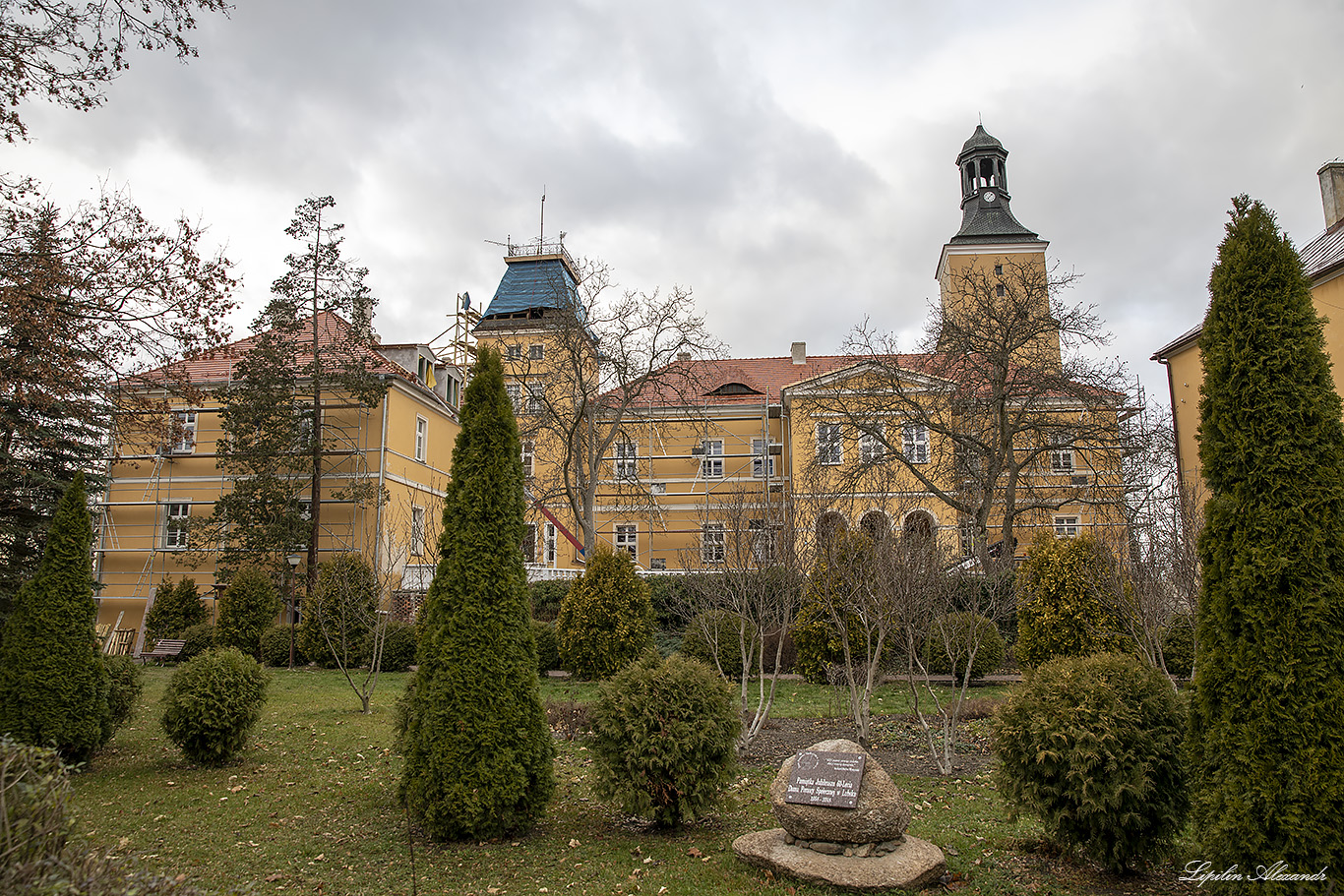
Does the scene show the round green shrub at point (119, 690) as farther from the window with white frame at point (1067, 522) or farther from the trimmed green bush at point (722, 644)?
the window with white frame at point (1067, 522)

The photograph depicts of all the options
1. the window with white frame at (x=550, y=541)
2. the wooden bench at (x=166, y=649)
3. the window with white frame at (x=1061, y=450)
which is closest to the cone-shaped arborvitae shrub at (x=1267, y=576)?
the window with white frame at (x=1061, y=450)

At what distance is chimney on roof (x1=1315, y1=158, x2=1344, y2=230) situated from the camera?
69.6 ft

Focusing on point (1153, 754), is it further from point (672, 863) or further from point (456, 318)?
point (456, 318)

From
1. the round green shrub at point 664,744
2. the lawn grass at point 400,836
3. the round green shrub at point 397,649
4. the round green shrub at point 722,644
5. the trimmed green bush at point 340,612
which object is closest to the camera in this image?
the lawn grass at point 400,836

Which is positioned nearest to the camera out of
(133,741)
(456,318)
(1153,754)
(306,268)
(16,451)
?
(1153,754)

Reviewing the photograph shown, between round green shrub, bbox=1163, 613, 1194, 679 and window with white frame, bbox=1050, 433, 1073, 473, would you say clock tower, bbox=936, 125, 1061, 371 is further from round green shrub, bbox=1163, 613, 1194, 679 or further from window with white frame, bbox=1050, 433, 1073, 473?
round green shrub, bbox=1163, 613, 1194, 679

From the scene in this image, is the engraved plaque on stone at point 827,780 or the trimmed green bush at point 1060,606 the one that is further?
the trimmed green bush at point 1060,606

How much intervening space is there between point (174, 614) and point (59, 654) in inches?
567

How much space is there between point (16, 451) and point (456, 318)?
15.6m

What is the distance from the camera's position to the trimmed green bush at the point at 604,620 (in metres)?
16.3

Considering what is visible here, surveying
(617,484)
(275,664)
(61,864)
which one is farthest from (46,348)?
(617,484)

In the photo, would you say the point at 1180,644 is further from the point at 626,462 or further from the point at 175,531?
the point at 175,531

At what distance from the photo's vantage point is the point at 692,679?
7203 millimetres

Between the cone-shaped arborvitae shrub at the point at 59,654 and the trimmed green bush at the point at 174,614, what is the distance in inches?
539
